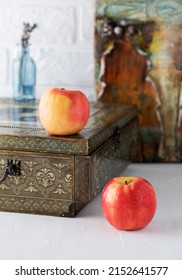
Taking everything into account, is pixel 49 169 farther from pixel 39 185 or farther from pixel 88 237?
pixel 88 237

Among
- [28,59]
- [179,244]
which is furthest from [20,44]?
[179,244]

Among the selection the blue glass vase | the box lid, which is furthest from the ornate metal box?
the blue glass vase

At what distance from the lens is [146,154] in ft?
5.38

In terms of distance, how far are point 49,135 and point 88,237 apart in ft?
0.70

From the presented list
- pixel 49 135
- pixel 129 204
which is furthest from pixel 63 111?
pixel 129 204

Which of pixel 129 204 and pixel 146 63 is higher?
pixel 146 63

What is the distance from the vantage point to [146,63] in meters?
1.59

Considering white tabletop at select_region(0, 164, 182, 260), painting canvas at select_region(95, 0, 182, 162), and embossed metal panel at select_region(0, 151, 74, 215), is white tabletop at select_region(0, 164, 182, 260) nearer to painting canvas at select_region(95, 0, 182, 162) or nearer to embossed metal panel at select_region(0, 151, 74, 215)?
embossed metal panel at select_region(0, 151, 74, 215)

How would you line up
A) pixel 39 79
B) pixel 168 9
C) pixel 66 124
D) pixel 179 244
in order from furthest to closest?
pixel 39 79, pixel 168 9, pixel 66 124, pixel 179 244

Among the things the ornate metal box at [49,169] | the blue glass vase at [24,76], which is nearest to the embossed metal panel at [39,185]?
the ornate metal box at [49,169]

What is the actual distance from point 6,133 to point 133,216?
0.29 meters

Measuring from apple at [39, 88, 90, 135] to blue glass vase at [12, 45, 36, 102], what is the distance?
0.41 meters

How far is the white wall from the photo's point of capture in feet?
5.43

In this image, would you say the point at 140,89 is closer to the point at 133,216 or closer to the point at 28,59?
the point at 28,59
